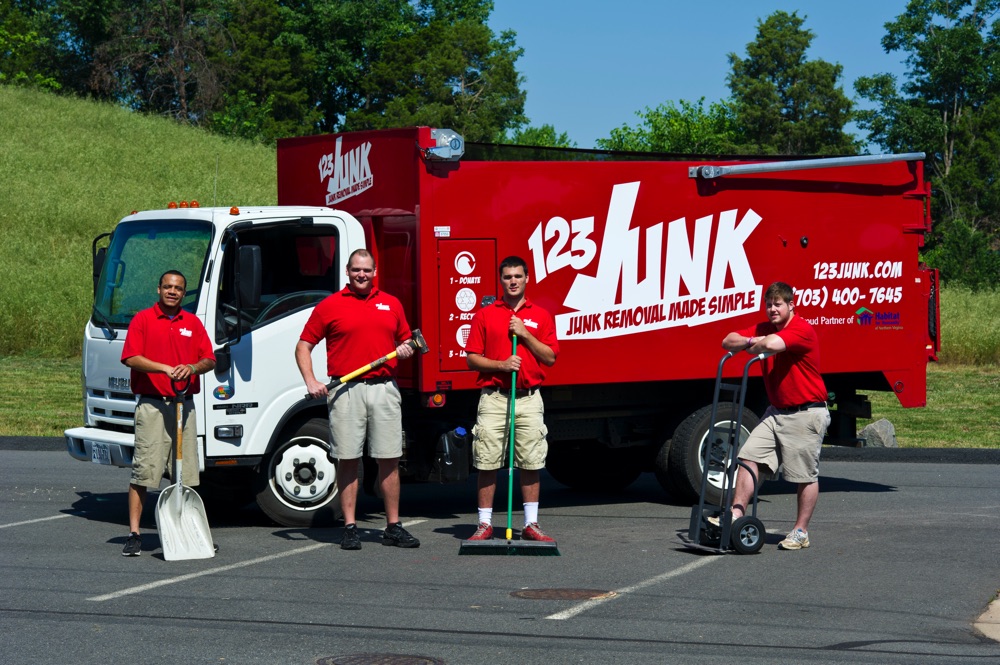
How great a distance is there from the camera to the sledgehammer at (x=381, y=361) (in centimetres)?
989

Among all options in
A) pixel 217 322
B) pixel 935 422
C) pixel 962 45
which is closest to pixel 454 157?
pixel 217 322

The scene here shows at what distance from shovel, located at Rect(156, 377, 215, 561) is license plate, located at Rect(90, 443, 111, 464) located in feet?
3.08

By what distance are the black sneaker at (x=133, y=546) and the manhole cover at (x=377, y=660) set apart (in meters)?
3.33

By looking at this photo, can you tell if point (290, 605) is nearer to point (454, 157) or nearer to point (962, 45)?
point (454, 157)

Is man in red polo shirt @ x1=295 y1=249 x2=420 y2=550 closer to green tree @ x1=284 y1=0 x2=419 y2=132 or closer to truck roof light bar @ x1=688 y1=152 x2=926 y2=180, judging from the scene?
truck roof light bar @ x1=688 y1=152 x2=926 y2=180

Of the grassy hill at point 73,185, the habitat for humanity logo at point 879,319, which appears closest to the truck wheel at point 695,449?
the habitat for humanity logo at point 879,319

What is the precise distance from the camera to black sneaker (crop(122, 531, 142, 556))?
9641 millimetres

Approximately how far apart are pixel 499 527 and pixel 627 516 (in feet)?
4.01

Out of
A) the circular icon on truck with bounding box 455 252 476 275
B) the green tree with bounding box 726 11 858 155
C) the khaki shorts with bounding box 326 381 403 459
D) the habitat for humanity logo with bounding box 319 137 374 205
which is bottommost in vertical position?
the khaki shorts with bounding box 326 381 403 459

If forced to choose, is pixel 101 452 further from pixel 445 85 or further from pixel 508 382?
pixel 445 85

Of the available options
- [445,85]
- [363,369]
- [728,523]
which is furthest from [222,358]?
[445,85]

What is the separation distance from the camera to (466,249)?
10922 millimetres

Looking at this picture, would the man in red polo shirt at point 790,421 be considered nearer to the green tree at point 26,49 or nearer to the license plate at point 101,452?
the license plate at point 101,452

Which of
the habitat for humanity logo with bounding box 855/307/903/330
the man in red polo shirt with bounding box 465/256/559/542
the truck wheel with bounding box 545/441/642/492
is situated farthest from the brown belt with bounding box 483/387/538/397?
the habitat for humanity logo with bounding box 855/307/903/330
